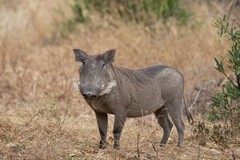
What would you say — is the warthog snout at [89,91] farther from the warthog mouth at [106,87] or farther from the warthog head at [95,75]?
the warthog mouth at [106,87]

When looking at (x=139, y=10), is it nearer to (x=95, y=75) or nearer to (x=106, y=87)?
(x=106, y=87)

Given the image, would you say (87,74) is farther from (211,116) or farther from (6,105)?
(6,105)

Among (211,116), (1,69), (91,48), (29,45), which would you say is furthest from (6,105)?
(29,45)

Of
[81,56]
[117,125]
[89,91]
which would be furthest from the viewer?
[117,125]

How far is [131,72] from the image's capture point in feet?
22.5

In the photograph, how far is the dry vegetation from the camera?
21.4 ft

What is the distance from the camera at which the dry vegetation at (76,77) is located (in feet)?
21.4

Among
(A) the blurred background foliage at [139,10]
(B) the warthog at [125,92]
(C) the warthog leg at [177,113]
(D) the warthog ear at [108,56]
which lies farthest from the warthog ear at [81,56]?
(A) the blurred background foliage at [139,10]

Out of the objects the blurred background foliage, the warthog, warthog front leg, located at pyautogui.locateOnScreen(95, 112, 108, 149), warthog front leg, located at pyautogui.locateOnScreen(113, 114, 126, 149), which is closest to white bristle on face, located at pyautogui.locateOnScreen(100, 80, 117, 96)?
the warthog

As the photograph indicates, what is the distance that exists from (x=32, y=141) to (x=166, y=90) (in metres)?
1.47

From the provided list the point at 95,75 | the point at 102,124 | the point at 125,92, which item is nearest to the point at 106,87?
the point at 95,75

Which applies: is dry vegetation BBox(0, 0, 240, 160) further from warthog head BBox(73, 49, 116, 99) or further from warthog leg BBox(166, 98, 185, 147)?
warthog head BBox(73, 49, 116, 99)

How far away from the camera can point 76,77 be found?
426 inches

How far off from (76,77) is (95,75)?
4813 millimetres
